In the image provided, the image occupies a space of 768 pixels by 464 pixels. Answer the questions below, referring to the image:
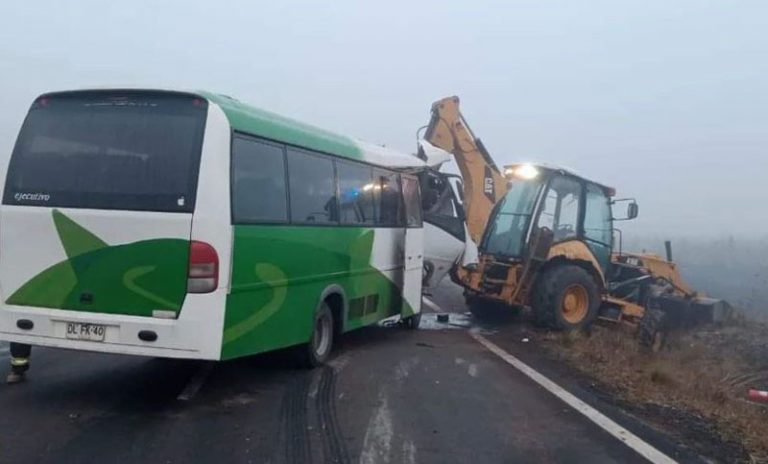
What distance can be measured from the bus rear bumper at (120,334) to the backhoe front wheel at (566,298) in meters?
7.28

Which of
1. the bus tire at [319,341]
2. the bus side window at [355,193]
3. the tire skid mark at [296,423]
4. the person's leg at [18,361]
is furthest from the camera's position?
the bus side window at [355,193]

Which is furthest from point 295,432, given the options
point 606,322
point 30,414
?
point 606,322

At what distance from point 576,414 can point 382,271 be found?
4.31 meters

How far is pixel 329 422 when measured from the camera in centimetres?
656

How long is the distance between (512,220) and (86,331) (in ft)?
28.2

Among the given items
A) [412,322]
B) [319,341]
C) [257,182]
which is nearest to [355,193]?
[319,341]

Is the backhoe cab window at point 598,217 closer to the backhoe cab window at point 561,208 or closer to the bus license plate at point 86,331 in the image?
the backhoe cab window at point 561,208

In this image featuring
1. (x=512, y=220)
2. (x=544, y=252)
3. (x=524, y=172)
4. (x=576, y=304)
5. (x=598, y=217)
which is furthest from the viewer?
(x=598, y=217)

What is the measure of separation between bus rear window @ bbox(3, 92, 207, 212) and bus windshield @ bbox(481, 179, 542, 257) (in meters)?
7.76

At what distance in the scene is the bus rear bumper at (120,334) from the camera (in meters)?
6.50

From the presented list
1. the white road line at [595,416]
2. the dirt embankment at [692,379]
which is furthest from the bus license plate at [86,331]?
the dirt embankment at [692,379]

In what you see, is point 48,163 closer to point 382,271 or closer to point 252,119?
point 252,119

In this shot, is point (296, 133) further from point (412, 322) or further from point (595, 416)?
point (412, 322)

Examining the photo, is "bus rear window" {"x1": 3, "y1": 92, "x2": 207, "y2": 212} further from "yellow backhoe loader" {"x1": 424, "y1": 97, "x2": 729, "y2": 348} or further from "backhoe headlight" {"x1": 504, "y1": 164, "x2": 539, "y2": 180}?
"backhoe headlight" {"x1": 504, "y1": 164, "x2": 539, "y2": 180}
